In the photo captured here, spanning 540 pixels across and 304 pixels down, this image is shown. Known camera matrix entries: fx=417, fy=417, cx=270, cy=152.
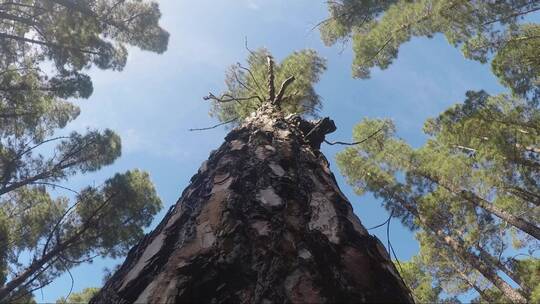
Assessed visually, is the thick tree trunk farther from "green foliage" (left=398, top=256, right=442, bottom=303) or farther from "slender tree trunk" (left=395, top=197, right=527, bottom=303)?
"green foliage" (left=398, top=256, right=442, bottom=303)

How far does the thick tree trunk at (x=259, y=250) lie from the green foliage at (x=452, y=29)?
857 centimetres

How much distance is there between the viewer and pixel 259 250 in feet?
5.09

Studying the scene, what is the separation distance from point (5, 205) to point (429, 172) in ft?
40.4

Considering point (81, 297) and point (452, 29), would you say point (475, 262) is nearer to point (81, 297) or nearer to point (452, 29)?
point (452, 29)

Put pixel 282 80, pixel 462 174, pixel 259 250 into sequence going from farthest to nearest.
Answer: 1. pixel 462 174
2. pixel 282 80
3. pixel 259 250

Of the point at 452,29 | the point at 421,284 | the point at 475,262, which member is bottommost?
the point at 475,262

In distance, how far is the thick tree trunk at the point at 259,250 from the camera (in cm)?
135

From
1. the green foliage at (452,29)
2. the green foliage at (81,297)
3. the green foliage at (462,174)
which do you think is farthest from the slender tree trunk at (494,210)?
the green foliage at (81,297)

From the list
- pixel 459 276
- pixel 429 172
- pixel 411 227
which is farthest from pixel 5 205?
pixel 459 276

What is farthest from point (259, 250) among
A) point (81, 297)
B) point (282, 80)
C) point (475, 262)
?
point (81, 297)

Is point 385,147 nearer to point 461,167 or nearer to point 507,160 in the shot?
point 461,167

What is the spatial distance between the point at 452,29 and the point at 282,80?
4714 mm

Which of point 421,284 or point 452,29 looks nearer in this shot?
point 452,29

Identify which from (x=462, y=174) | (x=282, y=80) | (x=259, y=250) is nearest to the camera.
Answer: (x=259, y=250)
